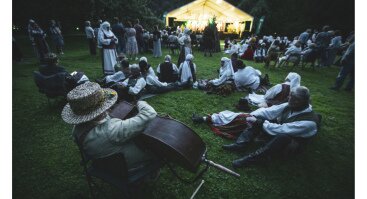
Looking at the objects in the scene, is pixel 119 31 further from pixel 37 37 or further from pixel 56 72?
pixel 56 72

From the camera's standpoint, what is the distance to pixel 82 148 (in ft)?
6.87

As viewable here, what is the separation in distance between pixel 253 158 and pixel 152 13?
2162 centimetres

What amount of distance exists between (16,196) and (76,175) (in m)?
0.77

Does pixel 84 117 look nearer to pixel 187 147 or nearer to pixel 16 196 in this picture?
pixel 187 147

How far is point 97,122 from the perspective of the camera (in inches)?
81.4

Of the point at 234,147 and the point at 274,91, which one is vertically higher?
the point at 274,91

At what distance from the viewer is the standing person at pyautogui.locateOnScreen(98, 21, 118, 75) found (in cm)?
786

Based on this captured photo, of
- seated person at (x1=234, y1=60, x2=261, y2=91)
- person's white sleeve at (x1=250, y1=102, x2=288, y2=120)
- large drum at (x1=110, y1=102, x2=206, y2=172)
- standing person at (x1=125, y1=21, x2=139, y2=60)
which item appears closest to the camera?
large drum at (x1=110, y1=102, x2=206, y2=172)

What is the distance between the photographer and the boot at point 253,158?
328 centimetres

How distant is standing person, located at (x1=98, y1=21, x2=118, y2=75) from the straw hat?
619cm

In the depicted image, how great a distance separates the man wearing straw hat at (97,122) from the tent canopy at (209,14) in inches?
543

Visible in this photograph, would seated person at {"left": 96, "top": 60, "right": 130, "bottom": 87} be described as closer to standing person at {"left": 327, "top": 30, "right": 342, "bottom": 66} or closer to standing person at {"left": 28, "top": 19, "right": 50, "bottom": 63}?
standing person at {"left": 28, "top": 19, "right": 50, "bottom": 63}

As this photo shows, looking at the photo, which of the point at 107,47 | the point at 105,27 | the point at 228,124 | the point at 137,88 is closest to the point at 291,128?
the point at 228,124

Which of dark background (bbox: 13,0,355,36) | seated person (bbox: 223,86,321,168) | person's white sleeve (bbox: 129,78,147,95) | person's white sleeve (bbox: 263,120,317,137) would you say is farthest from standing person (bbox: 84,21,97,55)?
person's white sleeve (bbox: 263,120,317,137)
